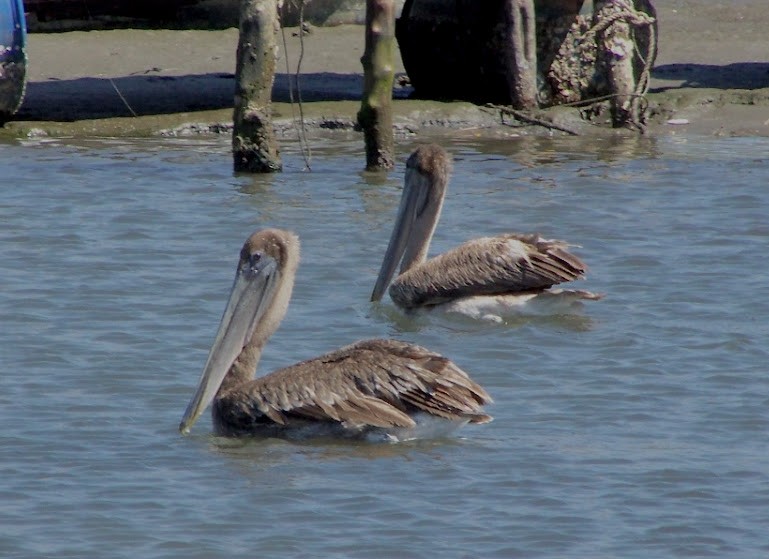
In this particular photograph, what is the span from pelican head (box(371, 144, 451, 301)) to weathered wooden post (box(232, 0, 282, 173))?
2.59 metres

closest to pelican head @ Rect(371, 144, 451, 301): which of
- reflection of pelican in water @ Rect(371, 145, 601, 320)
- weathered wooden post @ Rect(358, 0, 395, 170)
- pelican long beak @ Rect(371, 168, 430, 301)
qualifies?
pelican long beak @ Rect(371, 168, 430, 301)

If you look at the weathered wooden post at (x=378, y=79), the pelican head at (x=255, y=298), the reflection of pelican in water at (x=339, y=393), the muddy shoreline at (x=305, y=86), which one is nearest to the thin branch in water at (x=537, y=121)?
the muddy shoreline at (x=305, y=86)

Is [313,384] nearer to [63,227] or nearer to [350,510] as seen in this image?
[350,510]

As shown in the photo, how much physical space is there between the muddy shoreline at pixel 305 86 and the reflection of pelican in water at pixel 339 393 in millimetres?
6213

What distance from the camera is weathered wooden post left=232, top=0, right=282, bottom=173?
1135cm

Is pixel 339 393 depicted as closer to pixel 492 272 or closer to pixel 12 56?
pixel 492 272

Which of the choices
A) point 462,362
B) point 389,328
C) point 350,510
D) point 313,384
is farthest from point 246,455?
point 389,328

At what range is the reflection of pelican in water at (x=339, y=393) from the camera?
19.7ft

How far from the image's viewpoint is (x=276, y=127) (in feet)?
45.6

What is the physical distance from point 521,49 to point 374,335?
254 inches

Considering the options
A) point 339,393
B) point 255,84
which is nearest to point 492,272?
point 339,393

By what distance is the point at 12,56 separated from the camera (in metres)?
13.4

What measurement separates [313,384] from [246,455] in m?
0.41

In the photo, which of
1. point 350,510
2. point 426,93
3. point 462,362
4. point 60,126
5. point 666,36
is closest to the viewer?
point 350,510
